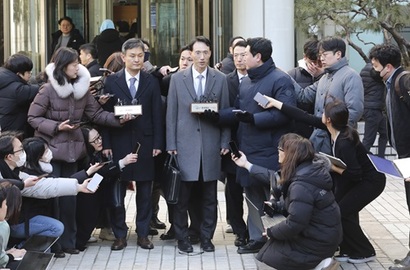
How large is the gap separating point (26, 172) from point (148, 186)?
133cm

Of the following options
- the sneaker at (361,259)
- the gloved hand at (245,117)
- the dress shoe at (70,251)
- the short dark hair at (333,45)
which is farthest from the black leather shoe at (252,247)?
the short dark hair at (333,45)

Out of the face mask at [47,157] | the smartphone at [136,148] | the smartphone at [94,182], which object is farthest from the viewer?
the smartphone at [136,148]

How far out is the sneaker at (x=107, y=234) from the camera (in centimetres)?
952

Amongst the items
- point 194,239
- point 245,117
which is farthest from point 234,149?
point 194,239

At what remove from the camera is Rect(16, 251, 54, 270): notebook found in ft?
23.0

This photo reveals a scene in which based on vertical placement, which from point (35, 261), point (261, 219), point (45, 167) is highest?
point (45, 167)

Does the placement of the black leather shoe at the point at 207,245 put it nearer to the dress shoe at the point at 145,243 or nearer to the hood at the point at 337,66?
the dress shoe at the point at 145,243

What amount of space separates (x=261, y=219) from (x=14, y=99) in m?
2.78

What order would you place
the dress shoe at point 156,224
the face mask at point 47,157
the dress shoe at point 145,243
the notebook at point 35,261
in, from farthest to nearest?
the dress shoe at point 156,224
the dress shoe at point 145,243
the face mask at point 47,157
the notebook at point 35,261

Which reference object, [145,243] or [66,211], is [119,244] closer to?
[145,243]

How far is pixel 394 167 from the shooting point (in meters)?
7.71

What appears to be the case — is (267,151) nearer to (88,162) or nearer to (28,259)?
A: (88,162)

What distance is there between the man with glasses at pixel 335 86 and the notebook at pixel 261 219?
0.88 m

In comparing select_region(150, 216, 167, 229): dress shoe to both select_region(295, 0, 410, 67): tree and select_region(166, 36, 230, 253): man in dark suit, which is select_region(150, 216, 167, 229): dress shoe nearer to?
select_region(166, 36, 230, 253): man in dark suit
